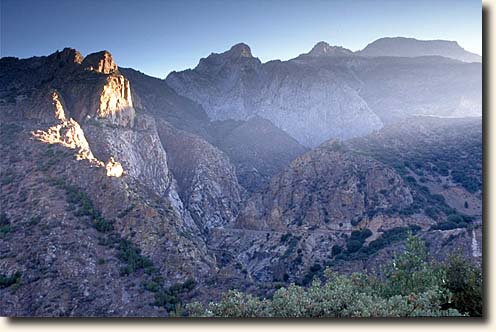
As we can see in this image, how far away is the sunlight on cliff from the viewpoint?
57.4 ft

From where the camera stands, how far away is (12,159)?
1351cm

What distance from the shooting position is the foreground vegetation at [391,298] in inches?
220

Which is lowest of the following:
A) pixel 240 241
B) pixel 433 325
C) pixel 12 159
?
pixel 240 241

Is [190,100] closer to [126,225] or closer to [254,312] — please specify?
[126,225]

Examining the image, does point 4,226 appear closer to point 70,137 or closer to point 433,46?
point 70,137

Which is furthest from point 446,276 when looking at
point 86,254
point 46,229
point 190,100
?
point 190,100

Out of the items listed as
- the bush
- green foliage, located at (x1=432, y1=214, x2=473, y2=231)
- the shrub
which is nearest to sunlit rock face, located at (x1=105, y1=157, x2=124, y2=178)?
the shrub

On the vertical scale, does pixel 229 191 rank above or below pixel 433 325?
below

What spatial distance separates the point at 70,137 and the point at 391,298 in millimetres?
16760

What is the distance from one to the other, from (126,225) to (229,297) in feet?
30.8

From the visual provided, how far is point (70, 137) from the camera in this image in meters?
18.9

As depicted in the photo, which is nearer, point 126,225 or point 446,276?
point 446,276

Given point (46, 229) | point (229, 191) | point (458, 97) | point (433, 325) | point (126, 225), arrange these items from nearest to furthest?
1. point (433, 325)
2. point (46, 229)
3. point (126, 225)
4. point (229, 191)
5. point (458, 97)

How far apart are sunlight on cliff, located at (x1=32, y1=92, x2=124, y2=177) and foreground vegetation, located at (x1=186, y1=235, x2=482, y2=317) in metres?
12.7
